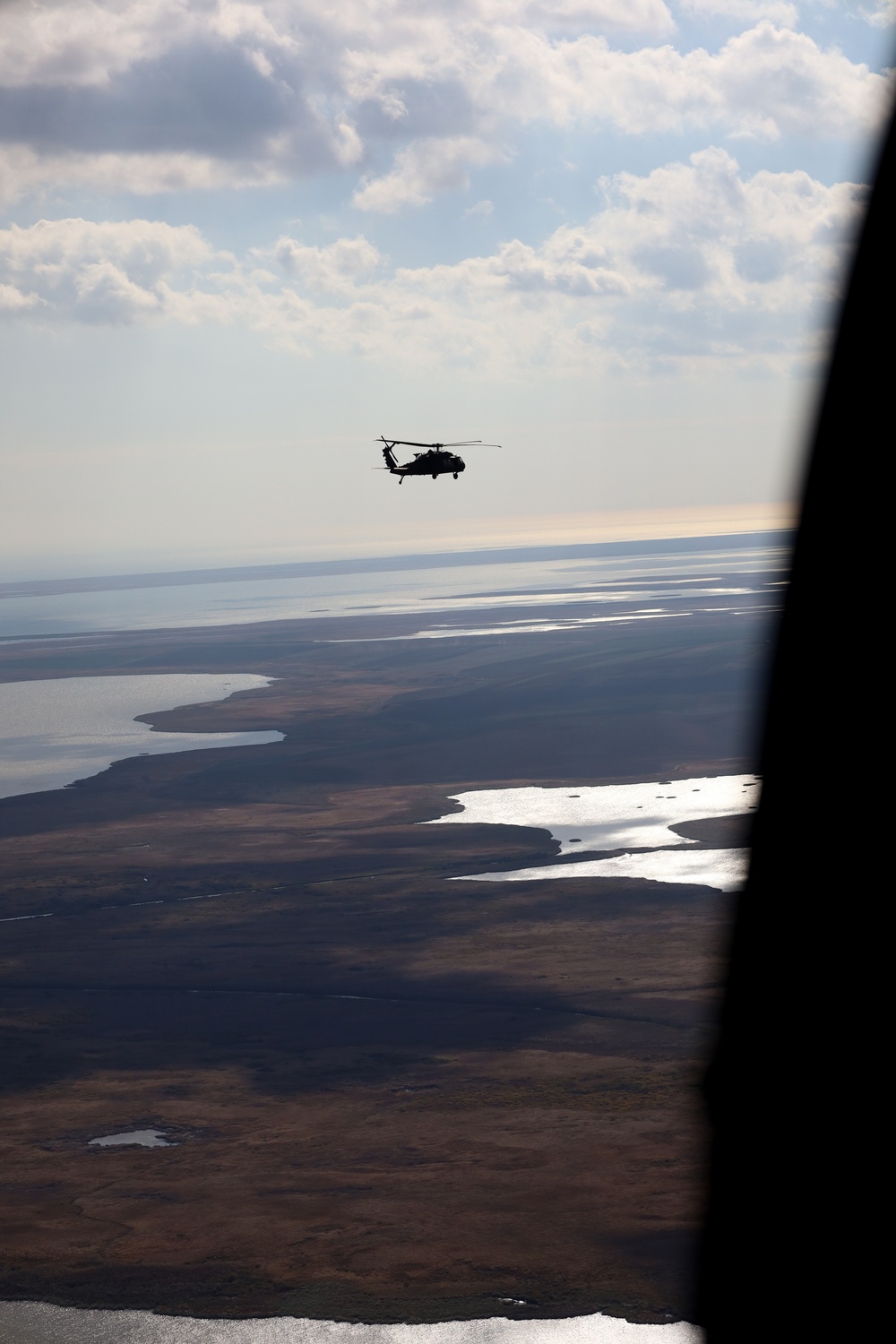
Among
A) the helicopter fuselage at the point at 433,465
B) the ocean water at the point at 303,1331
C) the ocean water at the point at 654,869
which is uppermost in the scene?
the helicopter fuselage at the point at 433,465

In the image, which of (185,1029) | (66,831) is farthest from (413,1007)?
(66,831)

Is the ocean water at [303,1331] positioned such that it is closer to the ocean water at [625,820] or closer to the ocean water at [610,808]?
the ocean water at [625,820]

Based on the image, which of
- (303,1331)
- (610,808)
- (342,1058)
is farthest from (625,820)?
(303,1331)

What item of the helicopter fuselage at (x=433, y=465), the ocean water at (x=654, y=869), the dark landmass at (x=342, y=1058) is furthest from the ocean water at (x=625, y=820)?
the helicopter fuselage at (x=433, y=465)

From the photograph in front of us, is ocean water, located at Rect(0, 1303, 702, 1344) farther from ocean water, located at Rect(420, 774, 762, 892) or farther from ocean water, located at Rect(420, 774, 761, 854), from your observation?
ocean water, located at Rect(420, 774, 761, 854)

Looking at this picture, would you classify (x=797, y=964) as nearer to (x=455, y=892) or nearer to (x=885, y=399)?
(x=885, y=399)

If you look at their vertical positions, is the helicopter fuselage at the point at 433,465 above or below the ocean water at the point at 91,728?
above
